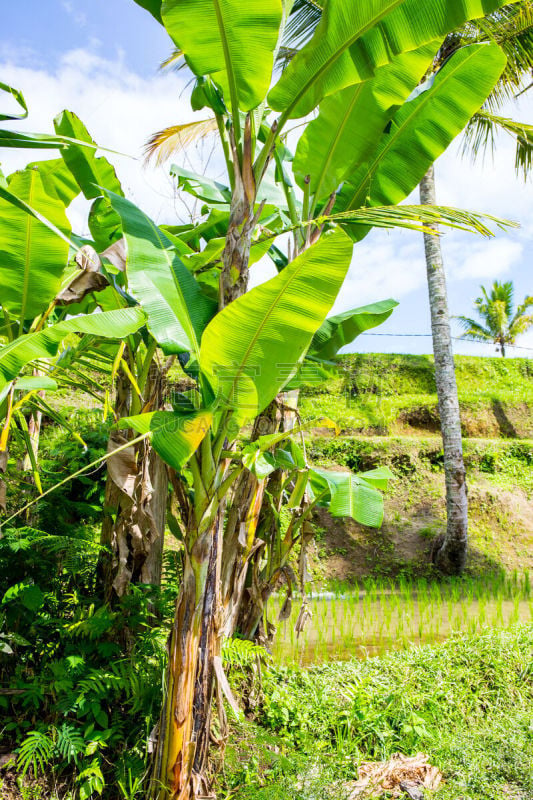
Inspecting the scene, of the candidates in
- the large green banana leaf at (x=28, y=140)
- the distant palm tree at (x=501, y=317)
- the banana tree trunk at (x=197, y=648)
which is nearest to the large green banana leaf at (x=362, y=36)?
the banana tree trunk at (x=197, y=648)

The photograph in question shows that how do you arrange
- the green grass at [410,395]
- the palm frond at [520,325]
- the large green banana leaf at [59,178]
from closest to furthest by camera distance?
the large green banana leaf at [59,178], the green grass at [410,395], the palm frond at [520,325]

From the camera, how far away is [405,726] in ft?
9.83

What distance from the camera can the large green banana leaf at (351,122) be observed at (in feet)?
8.56

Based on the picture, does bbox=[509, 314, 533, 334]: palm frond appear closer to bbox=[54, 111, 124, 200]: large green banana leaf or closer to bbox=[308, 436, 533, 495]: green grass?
bbox=[308, 436, 533, 495]: green grass

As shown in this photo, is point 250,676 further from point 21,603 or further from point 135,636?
point 21,603

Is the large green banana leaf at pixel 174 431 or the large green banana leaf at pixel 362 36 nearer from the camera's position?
the large green banana leaf at pixel 174 431

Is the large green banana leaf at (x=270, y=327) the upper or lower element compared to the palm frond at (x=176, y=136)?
lower

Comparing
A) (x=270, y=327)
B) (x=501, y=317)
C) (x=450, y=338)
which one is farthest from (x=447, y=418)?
(x=501, y=317)

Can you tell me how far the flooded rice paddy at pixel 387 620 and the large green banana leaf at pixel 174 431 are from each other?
6.37 feet

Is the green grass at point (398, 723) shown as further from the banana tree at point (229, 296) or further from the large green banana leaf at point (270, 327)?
the large green banana leaf at point (270, 327)

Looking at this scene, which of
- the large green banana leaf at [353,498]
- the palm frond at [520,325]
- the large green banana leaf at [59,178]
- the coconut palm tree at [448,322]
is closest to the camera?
the large green banana leaf at [353,498]

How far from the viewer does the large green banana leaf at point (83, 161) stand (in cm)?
281

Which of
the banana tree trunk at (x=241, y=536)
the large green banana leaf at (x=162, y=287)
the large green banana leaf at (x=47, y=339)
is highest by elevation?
the large green banana leaf at (x=162, y=287)

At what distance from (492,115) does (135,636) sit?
7.22 m
